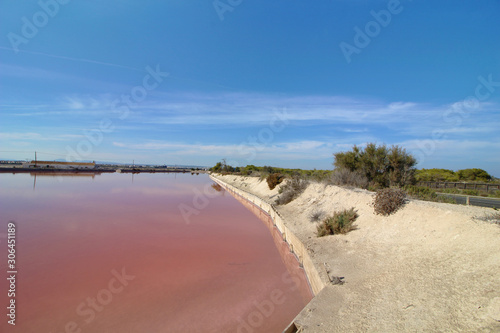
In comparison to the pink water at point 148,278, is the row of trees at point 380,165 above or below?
above

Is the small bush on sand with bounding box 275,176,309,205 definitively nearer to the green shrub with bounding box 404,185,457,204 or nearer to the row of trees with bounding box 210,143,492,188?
the row of trees with bounding box 210,143,492,188

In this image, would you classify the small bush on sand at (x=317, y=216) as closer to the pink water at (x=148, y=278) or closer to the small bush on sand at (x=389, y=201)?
the pink water at (x=148, y=278)

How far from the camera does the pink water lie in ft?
15.5

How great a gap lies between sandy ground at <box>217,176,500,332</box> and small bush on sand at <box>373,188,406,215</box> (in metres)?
0.23

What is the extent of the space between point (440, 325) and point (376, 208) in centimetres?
529

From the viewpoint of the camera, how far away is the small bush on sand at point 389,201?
7.66 m

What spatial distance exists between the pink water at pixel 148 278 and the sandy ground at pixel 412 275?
3.86ft

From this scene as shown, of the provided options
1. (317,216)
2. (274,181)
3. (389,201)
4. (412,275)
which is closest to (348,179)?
(317,216)

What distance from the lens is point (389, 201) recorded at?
7.78 metres

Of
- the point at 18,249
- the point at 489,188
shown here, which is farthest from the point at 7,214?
the point at 489,188

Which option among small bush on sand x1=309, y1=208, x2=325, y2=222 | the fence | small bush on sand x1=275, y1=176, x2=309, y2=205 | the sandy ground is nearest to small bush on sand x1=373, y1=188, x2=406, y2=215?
the sandy ground

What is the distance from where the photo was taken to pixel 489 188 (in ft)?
61.4

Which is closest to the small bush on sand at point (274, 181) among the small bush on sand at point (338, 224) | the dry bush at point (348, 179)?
the dry bush at point (348, 179)

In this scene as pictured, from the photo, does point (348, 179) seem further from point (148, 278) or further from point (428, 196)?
point (148, 278)
